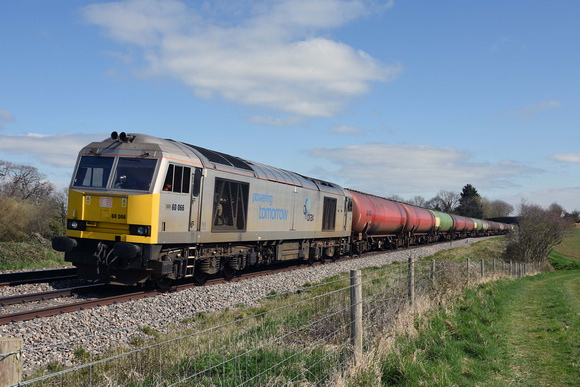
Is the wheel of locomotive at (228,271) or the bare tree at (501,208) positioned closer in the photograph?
the wheel of locomotive at (228,271)

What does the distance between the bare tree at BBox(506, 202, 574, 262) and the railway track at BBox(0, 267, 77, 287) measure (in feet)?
119

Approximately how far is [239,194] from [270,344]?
912 centimetres

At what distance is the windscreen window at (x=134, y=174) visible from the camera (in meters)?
11.5

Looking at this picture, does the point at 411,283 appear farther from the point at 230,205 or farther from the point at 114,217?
the point at 114,217

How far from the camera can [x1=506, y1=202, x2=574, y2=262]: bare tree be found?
1539 inches

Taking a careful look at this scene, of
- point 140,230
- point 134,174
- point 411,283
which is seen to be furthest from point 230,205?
point 411,283

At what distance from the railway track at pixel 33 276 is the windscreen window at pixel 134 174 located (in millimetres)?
3490

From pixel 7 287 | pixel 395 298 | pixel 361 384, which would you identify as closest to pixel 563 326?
pixel 395 298

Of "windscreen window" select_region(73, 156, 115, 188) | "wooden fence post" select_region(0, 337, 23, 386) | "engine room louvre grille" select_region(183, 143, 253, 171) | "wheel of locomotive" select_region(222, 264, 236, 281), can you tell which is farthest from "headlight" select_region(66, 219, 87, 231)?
"wooden fence post" select_region(0, 337, 23, 386)

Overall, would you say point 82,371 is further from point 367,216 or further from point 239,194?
point 367,216

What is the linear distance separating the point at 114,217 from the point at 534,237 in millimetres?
37438

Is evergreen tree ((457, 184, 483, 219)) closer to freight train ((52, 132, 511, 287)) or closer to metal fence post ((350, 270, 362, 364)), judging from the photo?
freight train ((52, 132, 511, 287))

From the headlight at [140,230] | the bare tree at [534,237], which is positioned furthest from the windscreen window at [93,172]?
the bare tree at [534,237]

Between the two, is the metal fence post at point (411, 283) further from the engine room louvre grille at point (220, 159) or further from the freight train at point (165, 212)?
the engine room louvre grille at point (220, 159)
